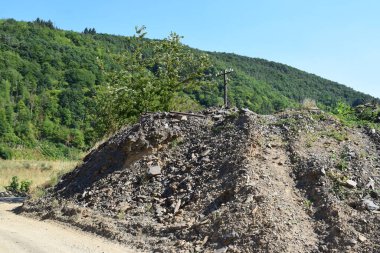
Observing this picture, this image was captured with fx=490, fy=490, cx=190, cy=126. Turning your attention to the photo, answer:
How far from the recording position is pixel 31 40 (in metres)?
76.9

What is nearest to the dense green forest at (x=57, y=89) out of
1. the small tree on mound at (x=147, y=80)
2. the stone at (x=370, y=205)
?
the small tree on mound at (x=147, y=80)

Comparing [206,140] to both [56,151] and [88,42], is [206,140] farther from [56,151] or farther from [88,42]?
[88,42]

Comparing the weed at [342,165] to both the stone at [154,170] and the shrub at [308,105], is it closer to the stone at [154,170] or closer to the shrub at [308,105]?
the shrub at [308,105]

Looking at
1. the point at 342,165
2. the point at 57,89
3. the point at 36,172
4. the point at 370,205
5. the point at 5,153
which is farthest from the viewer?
the point at 57,89

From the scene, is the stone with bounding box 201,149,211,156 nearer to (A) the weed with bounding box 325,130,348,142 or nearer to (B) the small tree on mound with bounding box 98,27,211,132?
(A) the weed with bounding box 325,130,348,142

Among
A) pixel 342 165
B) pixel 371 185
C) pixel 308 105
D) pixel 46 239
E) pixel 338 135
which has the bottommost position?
pixel 46 239

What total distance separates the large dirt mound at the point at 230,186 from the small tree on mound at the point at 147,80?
523 cm

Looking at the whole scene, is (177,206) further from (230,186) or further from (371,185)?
(371,185)

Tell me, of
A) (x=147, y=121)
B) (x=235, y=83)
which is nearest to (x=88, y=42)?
(x=235, y=83)

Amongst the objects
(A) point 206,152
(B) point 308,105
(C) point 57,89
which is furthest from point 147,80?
(C) point 57,89

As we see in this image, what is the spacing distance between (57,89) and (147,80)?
5062 centimetres

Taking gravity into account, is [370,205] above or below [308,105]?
below

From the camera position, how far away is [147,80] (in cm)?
1903

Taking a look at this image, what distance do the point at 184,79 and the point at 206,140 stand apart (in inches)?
341
